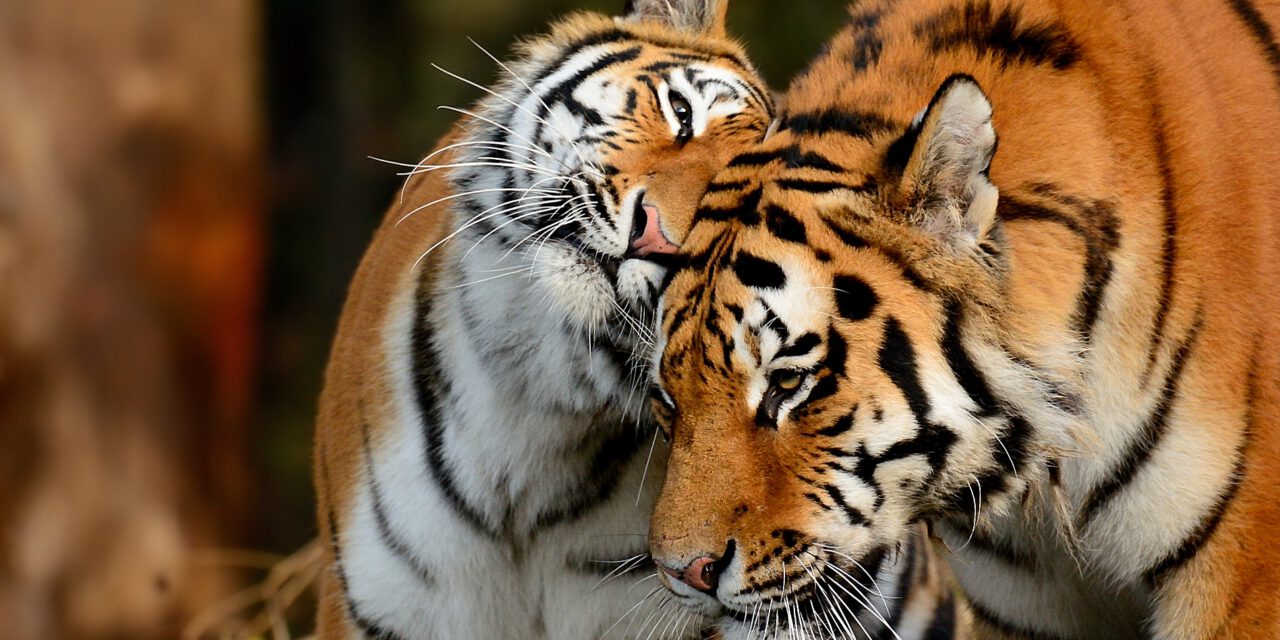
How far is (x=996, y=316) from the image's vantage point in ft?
6.32

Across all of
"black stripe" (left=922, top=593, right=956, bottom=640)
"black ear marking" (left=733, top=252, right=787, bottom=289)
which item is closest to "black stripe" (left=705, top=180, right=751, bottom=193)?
"black ear marking" (left=733, top=252, right=787, bottom=289)

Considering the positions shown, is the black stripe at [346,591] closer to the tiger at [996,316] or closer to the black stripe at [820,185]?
the tiger at [996,316]

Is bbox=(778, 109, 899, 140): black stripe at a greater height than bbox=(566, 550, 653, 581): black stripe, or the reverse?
bbox=(778, 109, 899, 140): black stripe

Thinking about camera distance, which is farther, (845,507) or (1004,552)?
(1004,552)

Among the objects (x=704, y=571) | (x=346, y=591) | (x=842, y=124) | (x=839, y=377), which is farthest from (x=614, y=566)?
(x=842, y=124)

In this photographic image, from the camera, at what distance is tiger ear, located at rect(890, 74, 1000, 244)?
5.92ft

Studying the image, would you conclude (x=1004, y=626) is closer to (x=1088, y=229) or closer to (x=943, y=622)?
(x=943, y=622)

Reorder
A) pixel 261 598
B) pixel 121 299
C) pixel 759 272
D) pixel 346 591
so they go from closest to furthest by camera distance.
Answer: pixel 759 272 < pixel 346 591 < pixel 261 598 < pixel 121 299

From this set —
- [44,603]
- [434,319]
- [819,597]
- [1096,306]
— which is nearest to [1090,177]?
[1096,306]

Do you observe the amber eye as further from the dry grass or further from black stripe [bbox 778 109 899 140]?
the dry grass

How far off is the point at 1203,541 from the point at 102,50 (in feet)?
11.1

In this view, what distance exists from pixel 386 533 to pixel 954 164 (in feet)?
4.09

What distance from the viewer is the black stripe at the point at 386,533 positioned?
257 cm

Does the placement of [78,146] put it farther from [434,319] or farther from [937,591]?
[937,591]
